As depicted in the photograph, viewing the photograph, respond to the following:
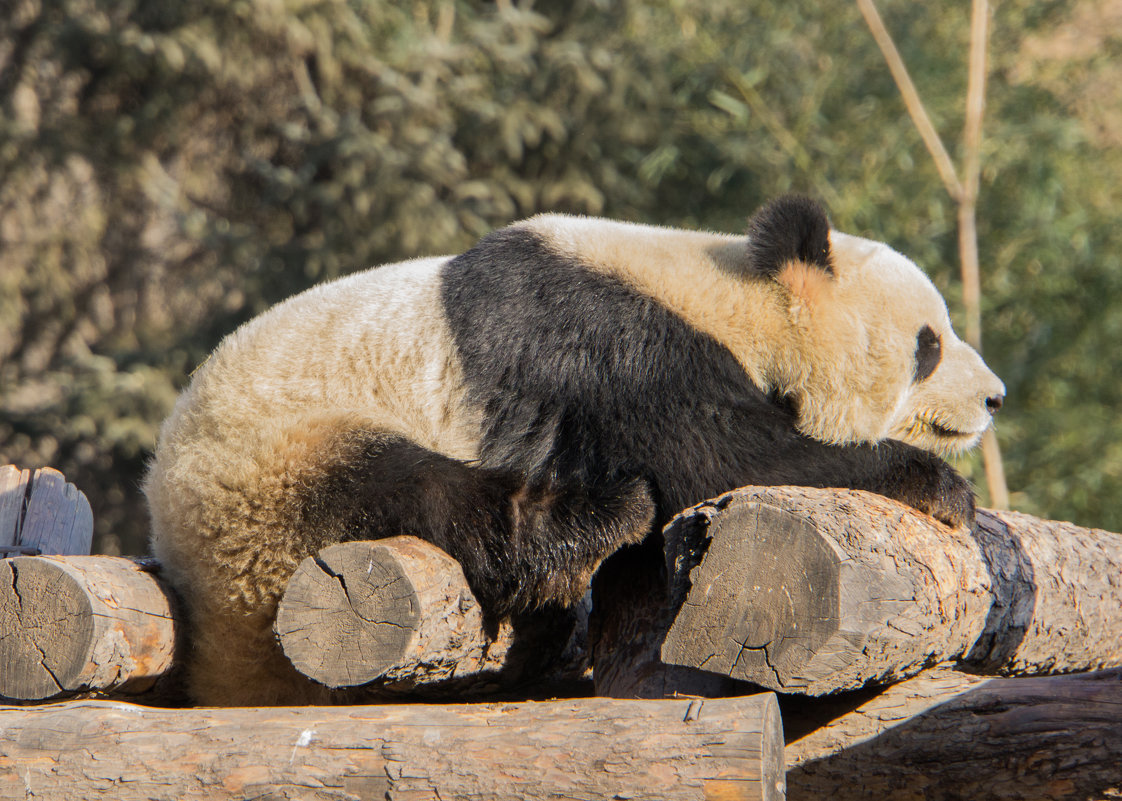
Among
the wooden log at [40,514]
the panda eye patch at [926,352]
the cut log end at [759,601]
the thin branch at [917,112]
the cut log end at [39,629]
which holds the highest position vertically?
the thin branch at [917,112]

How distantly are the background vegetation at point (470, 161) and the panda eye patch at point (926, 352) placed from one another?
2773 mm

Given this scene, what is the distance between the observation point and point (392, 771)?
1.66m

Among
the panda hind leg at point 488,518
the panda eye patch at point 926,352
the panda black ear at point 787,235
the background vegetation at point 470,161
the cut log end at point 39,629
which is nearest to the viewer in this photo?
the cut log end at point 39,629

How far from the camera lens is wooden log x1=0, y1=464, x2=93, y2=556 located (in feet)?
9.19

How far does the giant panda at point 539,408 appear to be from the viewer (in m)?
2.25

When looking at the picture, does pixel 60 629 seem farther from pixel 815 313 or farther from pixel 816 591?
pixel 815 313

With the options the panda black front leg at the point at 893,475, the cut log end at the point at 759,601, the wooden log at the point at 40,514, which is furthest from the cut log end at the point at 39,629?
the panda black front leg at the point at 893,475

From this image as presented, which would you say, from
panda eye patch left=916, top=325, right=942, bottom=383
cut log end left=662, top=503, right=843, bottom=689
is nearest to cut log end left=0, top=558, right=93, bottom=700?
cut log end left=662, top=503, right=843, bottom=689

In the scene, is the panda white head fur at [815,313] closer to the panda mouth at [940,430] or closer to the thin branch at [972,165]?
the panda mouth at [940,430]

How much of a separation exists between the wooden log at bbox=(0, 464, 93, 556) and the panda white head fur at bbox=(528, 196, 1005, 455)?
152 cm

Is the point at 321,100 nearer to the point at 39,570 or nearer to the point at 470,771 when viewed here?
the point at 39,570

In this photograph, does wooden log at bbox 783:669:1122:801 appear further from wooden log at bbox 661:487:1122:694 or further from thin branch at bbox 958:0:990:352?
thin branch at bbox 958:0:990:352

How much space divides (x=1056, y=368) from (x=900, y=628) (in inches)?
185

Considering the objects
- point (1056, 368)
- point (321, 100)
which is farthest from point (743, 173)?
point (321, 100)
